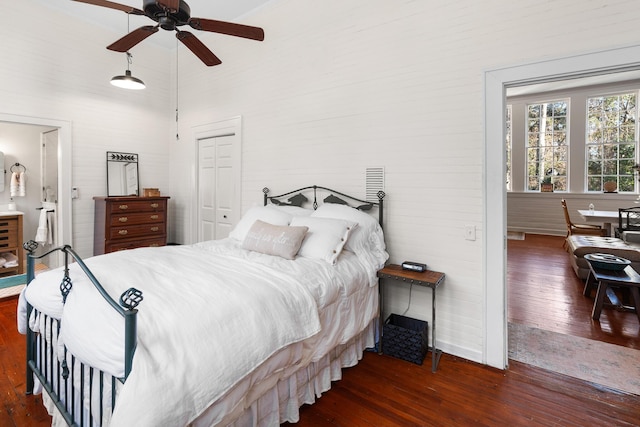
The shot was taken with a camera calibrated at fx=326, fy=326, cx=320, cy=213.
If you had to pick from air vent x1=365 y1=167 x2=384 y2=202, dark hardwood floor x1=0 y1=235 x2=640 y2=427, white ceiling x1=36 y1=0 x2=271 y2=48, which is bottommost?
dark hardwood floor x1=0 y1=235 x2=640 y2=427

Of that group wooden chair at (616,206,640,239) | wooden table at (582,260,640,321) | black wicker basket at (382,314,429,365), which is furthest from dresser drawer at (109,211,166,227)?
wooden chair at (616,206,640,239)

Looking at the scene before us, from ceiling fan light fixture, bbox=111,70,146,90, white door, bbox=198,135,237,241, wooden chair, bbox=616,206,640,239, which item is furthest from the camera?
wooden chair, bbox=616,206,640,239

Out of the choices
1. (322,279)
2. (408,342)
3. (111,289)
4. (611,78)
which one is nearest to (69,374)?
(111,289)

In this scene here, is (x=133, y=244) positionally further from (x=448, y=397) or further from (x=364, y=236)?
(x=448, y=397)

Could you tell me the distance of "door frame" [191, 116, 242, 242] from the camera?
4.11 metres

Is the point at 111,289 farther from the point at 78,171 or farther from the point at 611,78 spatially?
the point at 611,78

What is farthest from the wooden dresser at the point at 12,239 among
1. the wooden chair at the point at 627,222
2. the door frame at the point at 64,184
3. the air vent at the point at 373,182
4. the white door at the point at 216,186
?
the wooden chair at the point at 627,222

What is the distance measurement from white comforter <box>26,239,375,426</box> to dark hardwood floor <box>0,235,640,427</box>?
1.45 feet

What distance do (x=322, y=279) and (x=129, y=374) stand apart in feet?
3.88

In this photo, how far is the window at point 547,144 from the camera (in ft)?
25.9

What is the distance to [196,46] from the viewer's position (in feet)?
8.57

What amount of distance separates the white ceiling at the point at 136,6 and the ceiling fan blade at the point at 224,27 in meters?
1.60

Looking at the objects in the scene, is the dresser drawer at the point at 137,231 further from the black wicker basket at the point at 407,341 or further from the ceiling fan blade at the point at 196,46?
the black wicker basket at the point at 407,341

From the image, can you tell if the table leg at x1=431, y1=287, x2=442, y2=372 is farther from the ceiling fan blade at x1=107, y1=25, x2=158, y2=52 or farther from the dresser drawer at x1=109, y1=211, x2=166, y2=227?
the dresser drawer at x1=109, y1=211, x2=166, y2=227
